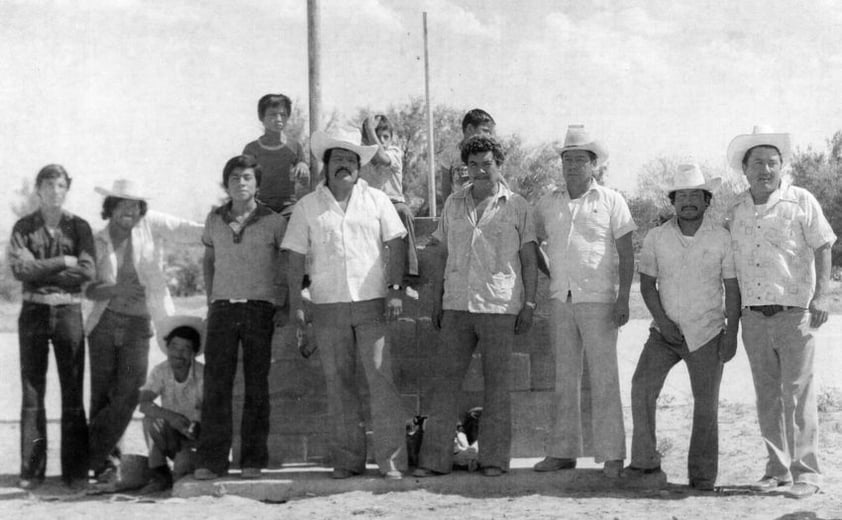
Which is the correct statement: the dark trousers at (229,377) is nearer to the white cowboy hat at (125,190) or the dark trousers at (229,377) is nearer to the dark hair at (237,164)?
the dark hair at (237,164)

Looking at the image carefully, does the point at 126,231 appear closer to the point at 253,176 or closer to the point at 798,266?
the point at 253,176

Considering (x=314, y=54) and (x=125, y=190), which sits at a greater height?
(x=314, y=54)

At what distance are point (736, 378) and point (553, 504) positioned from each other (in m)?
8.19

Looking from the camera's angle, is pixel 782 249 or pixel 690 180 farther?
pixel 690 180

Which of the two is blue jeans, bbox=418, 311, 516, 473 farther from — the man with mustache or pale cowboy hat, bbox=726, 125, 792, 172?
pale cowboy hat, bbox=726, 125, 792, 172

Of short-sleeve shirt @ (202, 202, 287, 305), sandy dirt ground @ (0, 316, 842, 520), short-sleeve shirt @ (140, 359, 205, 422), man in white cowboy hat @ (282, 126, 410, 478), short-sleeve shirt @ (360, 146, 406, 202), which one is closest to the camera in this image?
sandy dirt ground @ (0, 316, 842, 520)

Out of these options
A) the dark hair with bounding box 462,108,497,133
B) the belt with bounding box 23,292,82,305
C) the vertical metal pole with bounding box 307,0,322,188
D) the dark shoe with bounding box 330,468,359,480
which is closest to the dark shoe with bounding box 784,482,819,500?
the dark shoe with bounding box 330,468,359,480

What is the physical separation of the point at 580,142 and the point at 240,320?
2.33m

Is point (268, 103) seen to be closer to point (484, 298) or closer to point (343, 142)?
point (343, 142)

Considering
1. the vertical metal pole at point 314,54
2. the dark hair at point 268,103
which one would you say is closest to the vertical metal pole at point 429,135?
the vertical metal pole at point 314,54

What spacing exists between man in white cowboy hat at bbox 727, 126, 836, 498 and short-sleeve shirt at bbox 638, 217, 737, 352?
100 millimetres

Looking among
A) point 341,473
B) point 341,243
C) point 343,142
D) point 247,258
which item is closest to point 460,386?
point 341,473

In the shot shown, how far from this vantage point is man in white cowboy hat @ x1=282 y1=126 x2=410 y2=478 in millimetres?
5773

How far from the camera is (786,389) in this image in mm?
5570
